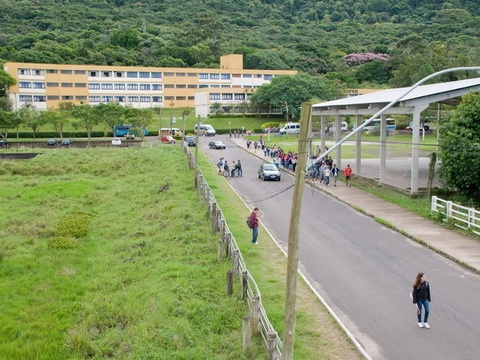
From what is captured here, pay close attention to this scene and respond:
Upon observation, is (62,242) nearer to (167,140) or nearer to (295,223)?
(295,223)

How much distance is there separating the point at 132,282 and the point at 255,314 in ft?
24.1

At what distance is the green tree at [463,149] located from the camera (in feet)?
83.5

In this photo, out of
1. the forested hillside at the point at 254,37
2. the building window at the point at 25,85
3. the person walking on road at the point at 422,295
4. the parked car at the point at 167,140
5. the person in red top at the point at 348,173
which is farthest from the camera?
the forested hillside at the point at 254,37

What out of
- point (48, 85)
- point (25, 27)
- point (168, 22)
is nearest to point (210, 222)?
point (48, 85)

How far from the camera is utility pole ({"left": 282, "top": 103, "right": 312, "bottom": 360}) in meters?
7.92

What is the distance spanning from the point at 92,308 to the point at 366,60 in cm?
12038

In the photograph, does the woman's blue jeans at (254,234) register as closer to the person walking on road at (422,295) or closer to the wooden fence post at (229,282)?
the wooden fence post at (229,282)

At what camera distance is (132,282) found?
18875 mm

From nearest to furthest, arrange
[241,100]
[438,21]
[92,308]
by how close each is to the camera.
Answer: [92,308]
[241,100]
[438,21]

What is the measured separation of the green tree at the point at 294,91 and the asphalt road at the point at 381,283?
61.2m

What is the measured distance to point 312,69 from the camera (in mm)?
124250

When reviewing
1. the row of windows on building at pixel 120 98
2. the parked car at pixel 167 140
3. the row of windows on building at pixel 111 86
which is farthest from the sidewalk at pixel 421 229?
the row of windows on building at pixel 111 86

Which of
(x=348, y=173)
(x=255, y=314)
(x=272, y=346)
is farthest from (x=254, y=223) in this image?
(x=348, y=173)

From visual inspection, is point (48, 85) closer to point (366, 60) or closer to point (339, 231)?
point (366, 60)
